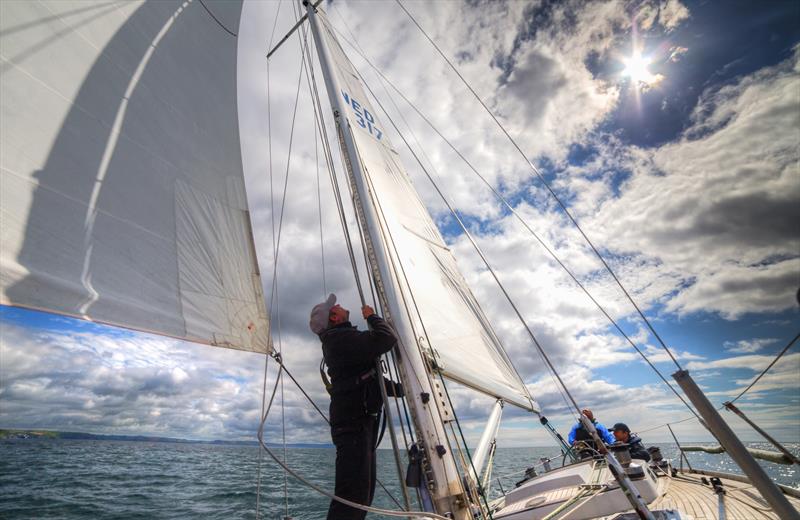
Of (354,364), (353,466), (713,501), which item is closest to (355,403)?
(354,364)

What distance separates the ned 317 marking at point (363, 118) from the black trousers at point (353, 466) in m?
3.57

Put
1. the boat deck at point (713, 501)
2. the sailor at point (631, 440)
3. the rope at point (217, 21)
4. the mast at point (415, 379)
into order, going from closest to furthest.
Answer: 1. the mast at point (415, 379)
2. the boat deck at point (713, 501)
3. the rope at point (217, 21)
4. the sailor at point (631, 440)

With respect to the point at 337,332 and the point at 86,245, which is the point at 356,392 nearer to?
the point at 337,332

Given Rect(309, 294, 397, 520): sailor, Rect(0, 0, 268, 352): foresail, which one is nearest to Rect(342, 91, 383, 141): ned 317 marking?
Rect(0, 0, 268, 352): foresail

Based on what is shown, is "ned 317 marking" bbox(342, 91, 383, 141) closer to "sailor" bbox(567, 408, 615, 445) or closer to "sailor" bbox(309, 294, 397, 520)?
"sailor" bbox(309, 294, 397, 520)

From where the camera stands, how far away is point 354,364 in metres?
2.40

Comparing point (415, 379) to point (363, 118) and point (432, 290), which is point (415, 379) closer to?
point (432, 290)

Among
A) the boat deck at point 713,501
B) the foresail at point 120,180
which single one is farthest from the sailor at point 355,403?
the boat deck at point 713,501

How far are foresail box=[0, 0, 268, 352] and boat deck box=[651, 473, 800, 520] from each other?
152 inches

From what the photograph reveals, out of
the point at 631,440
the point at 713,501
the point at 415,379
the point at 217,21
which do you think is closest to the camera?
the point at 415,379

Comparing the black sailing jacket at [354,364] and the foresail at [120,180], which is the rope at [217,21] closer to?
the foresail at [120,180]

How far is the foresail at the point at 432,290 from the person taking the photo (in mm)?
2768

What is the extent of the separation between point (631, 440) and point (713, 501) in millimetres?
2957

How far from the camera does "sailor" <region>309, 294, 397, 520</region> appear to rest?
2.19 meters
